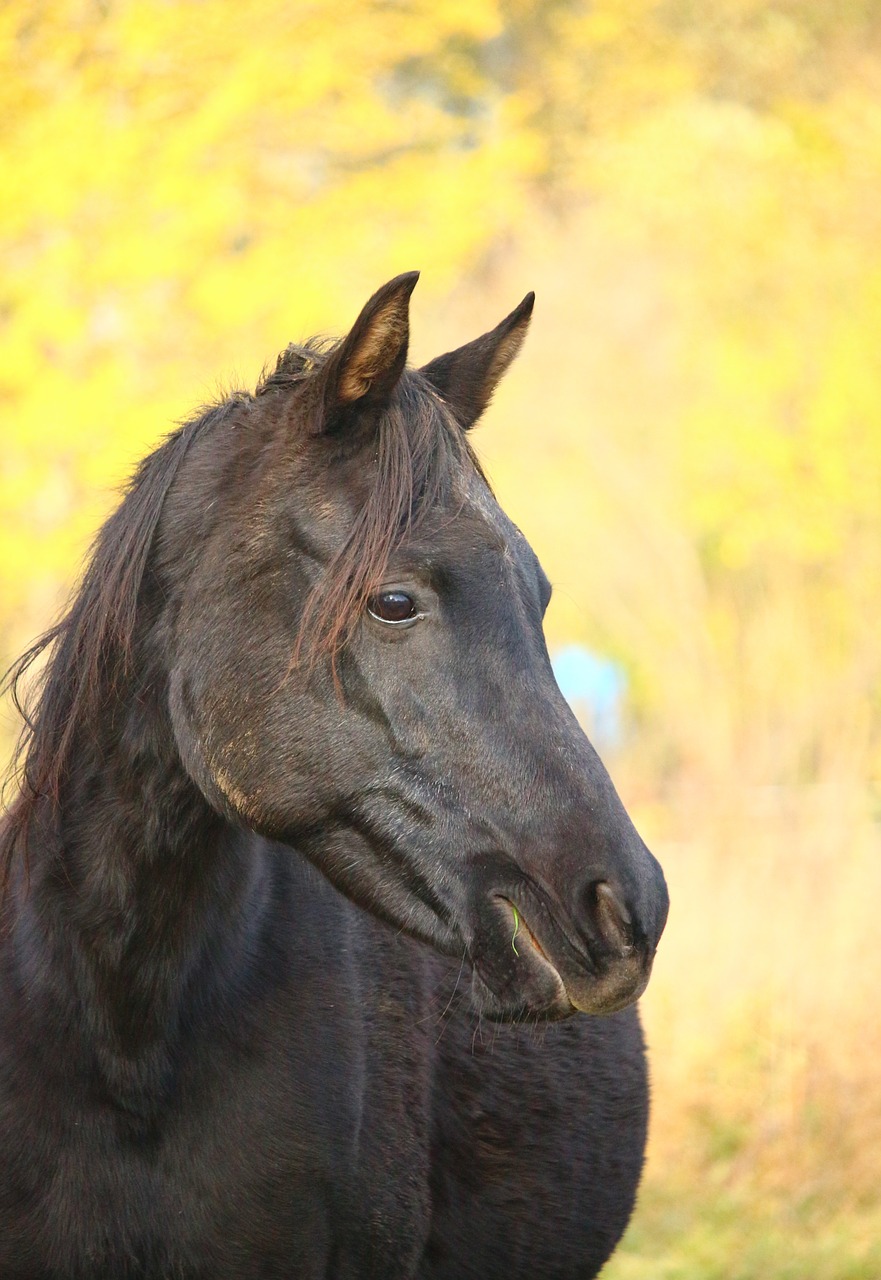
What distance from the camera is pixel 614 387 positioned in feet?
58.1

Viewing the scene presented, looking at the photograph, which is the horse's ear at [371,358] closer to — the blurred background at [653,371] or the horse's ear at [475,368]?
the horse's ear at [475,368]

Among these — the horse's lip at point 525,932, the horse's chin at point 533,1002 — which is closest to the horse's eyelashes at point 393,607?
the horse's lip at point 525,932

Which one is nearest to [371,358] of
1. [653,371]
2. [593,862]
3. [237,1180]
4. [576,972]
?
[593,862]

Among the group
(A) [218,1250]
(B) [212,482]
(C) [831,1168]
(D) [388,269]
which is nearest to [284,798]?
(B) [212,482]

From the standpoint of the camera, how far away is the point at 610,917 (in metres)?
2.17

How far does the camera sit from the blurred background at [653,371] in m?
7.09

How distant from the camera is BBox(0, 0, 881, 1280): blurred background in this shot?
279 inches

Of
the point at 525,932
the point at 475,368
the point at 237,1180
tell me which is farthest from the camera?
the point at 475,368

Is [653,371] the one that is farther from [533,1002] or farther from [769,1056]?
[533,1002]

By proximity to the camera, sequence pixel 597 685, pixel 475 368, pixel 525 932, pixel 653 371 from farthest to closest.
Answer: pixel 653 371 → pixel 597 685 → pixel 475 368 → pixel 525 932

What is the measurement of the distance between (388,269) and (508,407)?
24.9 ft

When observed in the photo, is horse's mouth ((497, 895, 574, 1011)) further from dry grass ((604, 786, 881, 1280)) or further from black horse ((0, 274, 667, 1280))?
dry grass ((604, 786, 881, 1280))

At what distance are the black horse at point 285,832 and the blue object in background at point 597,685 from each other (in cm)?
846

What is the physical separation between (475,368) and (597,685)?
12.6m
